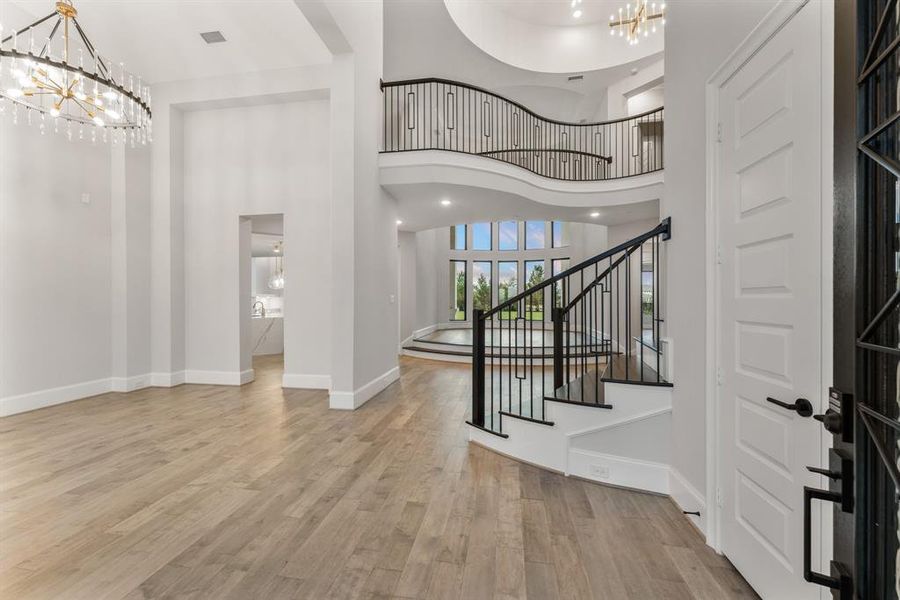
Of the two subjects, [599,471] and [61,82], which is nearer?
[599,471]

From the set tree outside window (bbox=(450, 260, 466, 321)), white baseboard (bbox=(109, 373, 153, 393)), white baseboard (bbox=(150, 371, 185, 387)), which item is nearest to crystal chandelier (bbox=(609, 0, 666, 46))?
tree outside window (bbox=(450, 260, 466, 321))

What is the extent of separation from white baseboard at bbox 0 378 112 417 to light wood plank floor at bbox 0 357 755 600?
773mm

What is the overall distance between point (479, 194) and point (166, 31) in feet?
14.5

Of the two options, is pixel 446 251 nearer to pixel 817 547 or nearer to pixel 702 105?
pixel 702 105

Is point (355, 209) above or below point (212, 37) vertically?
below

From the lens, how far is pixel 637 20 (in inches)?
→ 238

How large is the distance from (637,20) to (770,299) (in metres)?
6.45

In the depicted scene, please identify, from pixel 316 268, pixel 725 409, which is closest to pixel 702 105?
pixel 725 409

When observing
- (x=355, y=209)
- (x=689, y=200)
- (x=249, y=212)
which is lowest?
(x=689, y=200)

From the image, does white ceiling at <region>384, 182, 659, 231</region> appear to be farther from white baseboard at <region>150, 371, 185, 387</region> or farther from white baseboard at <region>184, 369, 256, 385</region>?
white baseboard at <region>150, 371, 185, 387</region>

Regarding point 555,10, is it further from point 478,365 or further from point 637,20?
point 478,365

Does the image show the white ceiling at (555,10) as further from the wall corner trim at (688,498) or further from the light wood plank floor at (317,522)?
the wall corner trim at (688,498)

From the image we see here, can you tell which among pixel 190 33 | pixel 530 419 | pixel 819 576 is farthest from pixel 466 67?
pixel 819 576

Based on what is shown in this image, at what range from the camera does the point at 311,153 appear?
5.47 metres
